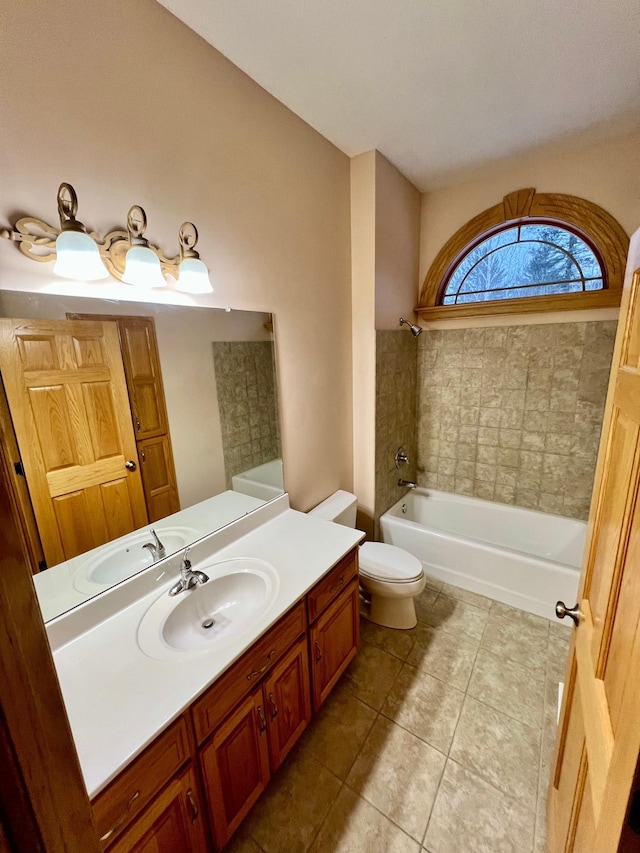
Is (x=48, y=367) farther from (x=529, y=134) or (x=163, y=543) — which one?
(x=529, y=134)

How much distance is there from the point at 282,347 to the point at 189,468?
0.79 metres

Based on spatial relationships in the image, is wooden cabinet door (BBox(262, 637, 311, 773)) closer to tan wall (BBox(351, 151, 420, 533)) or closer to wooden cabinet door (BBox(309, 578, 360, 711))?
wooden cabinet door (BBox(309, 578, 360, 711))

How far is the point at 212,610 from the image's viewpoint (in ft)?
4.51

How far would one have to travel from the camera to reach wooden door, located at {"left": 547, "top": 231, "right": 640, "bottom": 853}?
55cm

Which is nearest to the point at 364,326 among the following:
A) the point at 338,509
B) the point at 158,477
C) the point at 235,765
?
the point at 338,509

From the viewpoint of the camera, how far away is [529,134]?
6.50ft

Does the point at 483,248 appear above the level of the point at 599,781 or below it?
above

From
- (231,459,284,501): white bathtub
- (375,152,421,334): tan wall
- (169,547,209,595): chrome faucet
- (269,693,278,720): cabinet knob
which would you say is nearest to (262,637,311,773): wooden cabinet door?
(269,693,278,720): cabinet knob

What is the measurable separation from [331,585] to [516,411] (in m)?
1.96

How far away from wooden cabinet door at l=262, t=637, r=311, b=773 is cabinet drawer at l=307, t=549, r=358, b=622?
129 millimetres

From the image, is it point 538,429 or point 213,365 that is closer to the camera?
point 213,365

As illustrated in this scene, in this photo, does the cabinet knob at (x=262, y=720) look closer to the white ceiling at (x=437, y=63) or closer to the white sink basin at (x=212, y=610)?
the white sink basin at (x=212, y=610)

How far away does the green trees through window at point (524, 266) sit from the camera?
2.34 meters

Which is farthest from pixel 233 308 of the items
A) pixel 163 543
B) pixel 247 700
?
pixel 247 700
